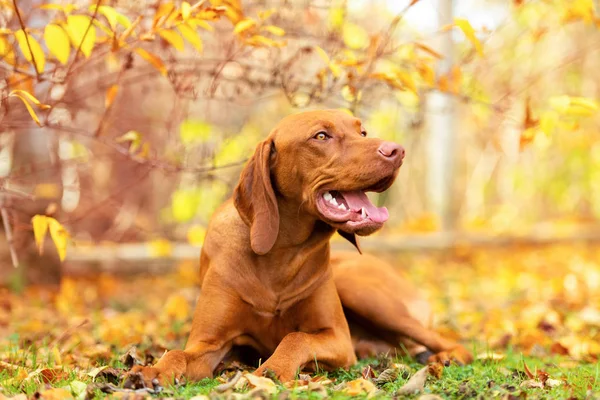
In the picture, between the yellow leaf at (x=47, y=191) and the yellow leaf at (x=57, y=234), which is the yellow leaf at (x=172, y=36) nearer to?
the yellow leaf at (x=57, y=234)

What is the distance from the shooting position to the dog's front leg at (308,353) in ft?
10.8

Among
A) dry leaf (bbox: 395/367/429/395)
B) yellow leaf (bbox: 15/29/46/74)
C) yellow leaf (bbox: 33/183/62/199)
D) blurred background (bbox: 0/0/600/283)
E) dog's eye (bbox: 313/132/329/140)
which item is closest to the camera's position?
dry leaf (bbox: 395/367/429/395)

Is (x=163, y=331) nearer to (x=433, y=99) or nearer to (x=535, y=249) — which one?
(x=433, y=99)

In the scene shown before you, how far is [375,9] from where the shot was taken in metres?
11.8

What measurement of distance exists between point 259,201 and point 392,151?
72 cm

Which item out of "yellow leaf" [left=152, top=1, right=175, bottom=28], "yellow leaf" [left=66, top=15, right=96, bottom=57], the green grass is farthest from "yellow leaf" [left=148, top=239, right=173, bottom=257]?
"yellow leaf" [left=66, top=15, right=96, bottom=57]

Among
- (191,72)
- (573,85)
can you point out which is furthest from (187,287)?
(573,85)

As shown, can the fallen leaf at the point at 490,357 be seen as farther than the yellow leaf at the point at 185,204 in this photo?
No

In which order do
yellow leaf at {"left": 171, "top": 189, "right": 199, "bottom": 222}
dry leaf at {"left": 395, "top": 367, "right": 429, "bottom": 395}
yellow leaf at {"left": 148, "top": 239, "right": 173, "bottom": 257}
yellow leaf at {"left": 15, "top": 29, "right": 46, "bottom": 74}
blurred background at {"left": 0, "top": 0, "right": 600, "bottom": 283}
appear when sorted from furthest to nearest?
1. yellow leaf at {"left": 148, "top": 239, "right": 173, "bottom": 257}
2. yellow leaf at {"left": 171, "top": 189, "right": 199, "bottom": 222}
3. blurred background at {"left": 0, "top": 0, "right": 600, "bottom": 283}
4. yellow leaf at {"left": 15, "top": 29, "right": 46, "bottom": 74}
5. dry leaf at {"left": 395, "top": 367, "right": 429, "bottom": 395}

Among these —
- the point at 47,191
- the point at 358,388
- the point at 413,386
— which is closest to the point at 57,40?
the point at 358,388

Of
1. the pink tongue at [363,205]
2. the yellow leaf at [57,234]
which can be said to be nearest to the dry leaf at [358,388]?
the pink tongue at [363,205]

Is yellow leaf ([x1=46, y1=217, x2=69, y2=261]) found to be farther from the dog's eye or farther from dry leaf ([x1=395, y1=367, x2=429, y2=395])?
dry leaf ([x1=395, y1=367, x2=429, y2=395])

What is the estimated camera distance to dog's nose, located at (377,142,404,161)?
3379 millimetres

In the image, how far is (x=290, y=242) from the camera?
12.3 ft
